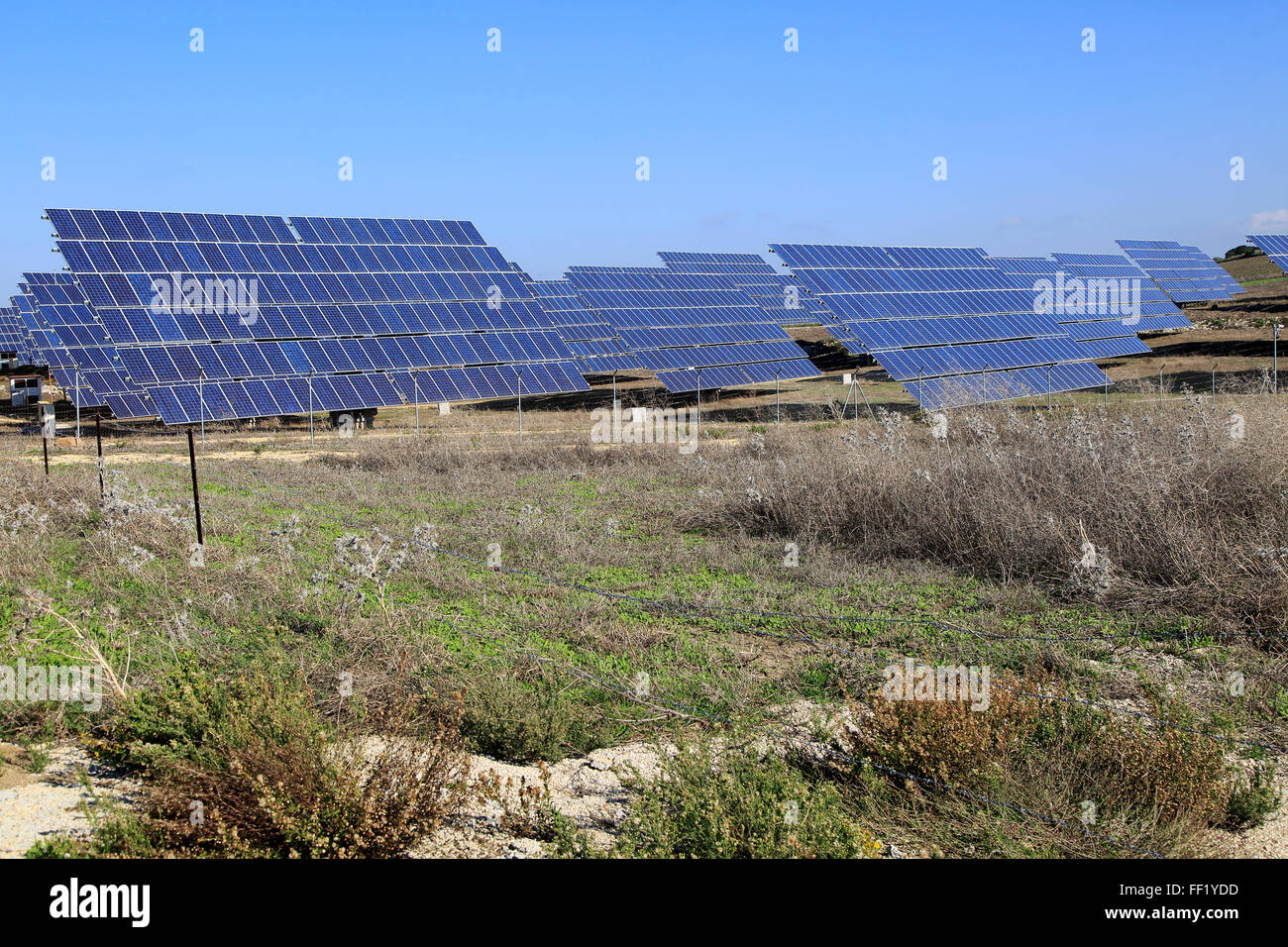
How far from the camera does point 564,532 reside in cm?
1098

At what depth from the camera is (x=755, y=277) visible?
44.4 m

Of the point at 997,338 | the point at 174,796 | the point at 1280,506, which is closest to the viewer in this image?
the point at 174,796

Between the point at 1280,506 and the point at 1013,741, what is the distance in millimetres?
5327

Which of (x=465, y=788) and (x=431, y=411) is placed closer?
(x=465, y=788)

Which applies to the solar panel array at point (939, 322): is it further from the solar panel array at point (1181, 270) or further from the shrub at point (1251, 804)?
the solar panel array at point (1181, 270)

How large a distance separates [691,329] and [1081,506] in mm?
24241

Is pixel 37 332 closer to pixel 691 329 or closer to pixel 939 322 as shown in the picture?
pixel 691 329

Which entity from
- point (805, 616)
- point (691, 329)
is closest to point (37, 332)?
point (691, 329)

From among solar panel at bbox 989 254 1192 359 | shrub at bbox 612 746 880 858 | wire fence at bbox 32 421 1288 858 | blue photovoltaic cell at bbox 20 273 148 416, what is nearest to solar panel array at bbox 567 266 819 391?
solar panel at bbox 989 254 1192 359

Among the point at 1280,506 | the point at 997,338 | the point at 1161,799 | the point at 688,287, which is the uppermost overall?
the point at 688,287

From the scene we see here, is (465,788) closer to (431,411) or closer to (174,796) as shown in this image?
(174,796)

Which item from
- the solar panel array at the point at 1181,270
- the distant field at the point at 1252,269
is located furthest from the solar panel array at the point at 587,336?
the distant field at the point at 1252,269
